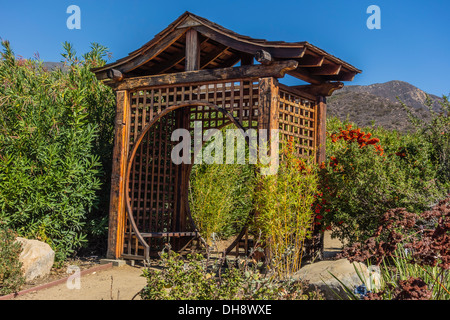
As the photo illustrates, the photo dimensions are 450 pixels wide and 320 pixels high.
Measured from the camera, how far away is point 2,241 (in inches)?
213

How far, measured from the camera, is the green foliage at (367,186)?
5355 millimetres

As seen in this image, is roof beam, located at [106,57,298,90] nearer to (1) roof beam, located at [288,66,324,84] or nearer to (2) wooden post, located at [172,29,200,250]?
(1) roof beam, located at [288,66,324,84]

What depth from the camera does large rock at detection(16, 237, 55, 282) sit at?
5.64 meters

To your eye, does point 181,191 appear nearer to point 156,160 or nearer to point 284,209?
point 156,160

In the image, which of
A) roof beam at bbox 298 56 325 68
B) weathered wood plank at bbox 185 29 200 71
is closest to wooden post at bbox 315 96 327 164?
roof beam at bbox 298 56 325 68

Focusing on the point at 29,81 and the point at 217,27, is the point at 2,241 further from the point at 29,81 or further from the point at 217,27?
the point at 217,27

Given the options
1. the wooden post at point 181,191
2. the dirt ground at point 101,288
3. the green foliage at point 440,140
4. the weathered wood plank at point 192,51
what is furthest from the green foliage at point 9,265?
the green foliage at point 440,140

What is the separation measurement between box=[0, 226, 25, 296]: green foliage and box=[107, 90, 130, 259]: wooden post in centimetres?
146

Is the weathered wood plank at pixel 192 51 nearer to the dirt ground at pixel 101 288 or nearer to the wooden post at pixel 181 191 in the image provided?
the wooden post at pixel 181 191

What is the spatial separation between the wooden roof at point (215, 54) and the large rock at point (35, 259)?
2.69 meters

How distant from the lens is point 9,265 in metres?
5.21

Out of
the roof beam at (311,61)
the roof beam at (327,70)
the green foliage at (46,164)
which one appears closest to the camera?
the roof beam at (311,61)

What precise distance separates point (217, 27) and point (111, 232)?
334cm
